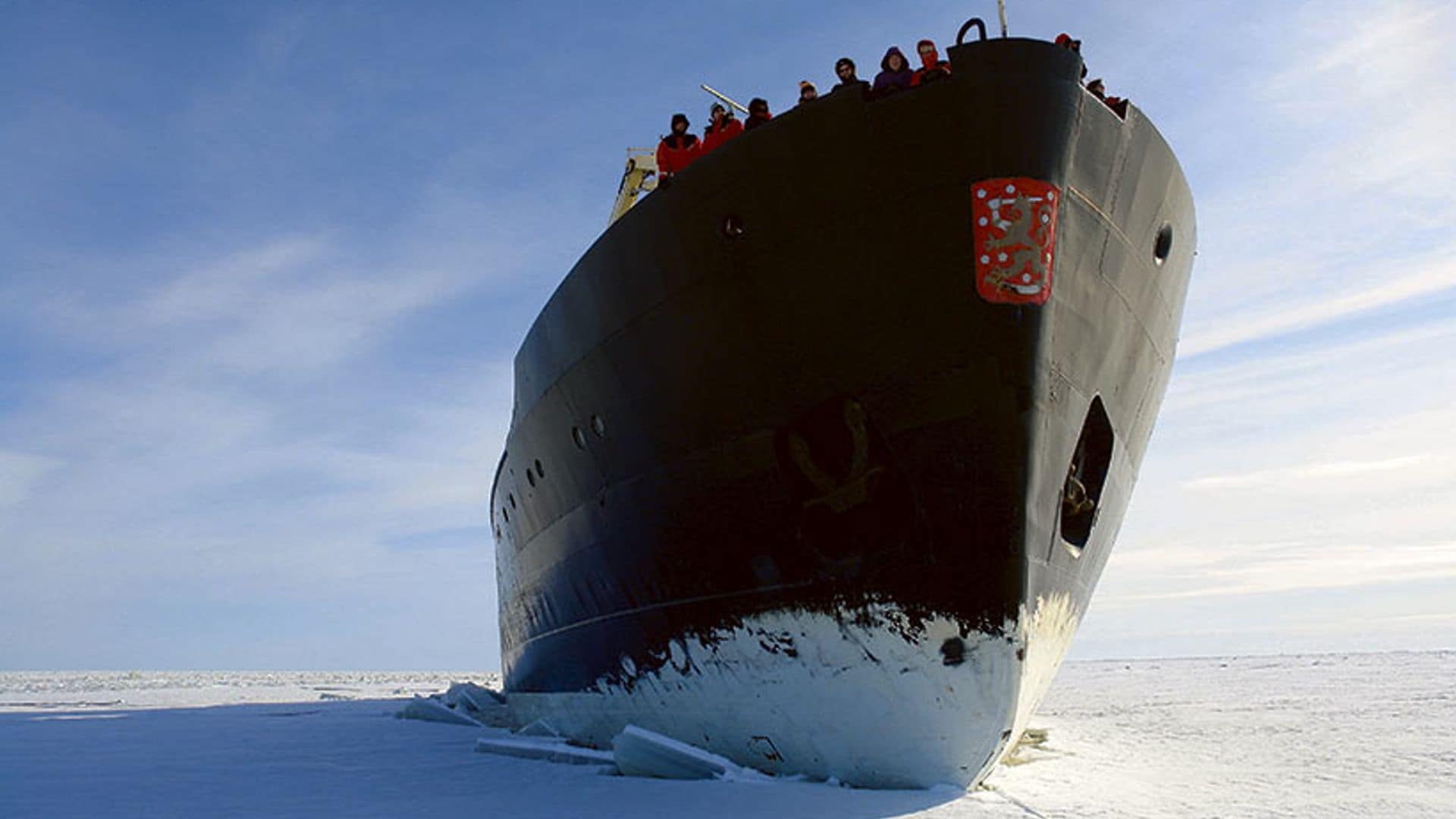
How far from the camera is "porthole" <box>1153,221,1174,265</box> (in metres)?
6.63

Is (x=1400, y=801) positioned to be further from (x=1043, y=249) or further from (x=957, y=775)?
(x=1043, y=249)

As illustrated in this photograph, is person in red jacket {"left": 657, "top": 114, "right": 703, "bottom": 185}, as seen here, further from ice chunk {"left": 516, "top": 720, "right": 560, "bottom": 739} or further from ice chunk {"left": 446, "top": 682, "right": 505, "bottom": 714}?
ice chunk {"left": 446, "top": 682, "right": 505, "bottom": 714}

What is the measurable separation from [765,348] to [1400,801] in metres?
4.63

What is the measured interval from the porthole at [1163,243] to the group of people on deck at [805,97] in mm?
2158

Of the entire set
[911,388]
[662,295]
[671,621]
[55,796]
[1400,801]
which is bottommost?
[1400,801]

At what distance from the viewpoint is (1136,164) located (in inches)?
240

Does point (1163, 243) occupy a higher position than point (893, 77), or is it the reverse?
point (893, 77)

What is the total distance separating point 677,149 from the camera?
7.43 meters

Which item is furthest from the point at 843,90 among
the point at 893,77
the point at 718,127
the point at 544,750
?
the point at 544,750

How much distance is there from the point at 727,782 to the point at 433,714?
9.47 metres

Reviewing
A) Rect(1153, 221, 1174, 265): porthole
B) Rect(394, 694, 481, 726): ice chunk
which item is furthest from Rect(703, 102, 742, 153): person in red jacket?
Rect(394, 694, 481, 726): ice chunk

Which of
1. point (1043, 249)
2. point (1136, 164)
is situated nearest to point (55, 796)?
point (1043, 249)

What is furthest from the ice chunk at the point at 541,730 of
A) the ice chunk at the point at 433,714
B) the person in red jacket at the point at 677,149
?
the person in red jacket at the point at 677,149

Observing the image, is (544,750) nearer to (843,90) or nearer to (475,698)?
(843,90)
